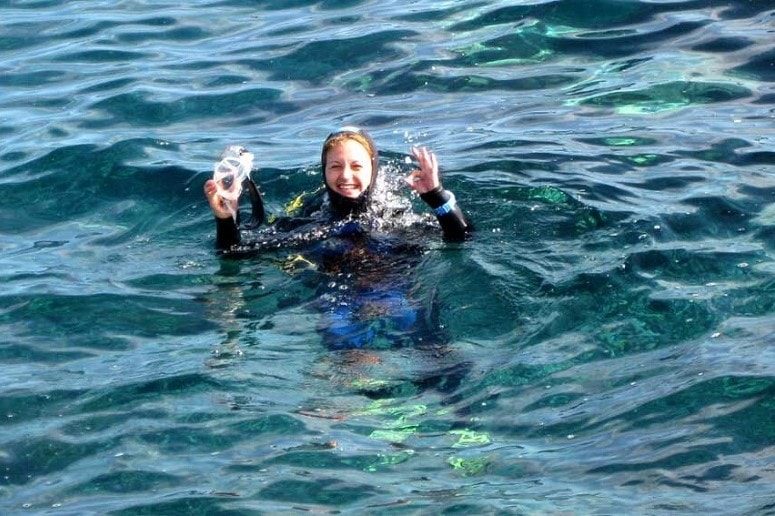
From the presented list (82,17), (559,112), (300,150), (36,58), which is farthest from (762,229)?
(82,17)

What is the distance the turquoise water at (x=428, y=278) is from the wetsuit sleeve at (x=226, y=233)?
0.51ft

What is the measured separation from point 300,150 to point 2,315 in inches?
118

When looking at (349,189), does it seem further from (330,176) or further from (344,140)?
(344,140)

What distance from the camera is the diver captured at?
646 centimetres

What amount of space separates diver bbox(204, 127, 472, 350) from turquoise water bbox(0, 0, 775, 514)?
133 mm

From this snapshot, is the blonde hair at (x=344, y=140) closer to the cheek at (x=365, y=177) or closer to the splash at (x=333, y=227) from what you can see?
the cheek at (x=365, y=177)

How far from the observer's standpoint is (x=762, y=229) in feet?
23.3

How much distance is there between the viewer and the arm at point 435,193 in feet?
23.3

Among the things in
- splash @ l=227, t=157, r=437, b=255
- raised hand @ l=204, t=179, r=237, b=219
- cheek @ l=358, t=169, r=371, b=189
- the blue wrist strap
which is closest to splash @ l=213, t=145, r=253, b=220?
raised hand @ l=204, t=179, r=237, b=219

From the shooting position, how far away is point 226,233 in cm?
720

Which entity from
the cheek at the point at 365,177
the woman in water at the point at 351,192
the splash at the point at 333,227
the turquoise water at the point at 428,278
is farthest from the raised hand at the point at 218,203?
the cheek at the point at 365,177

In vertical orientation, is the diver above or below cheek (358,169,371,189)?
below

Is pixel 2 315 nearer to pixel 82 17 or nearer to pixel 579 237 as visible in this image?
pixel 579 237

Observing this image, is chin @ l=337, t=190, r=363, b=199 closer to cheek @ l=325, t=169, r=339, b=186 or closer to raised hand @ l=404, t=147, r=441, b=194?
cheek @ l=325, t=169, r=339, b=186
